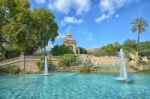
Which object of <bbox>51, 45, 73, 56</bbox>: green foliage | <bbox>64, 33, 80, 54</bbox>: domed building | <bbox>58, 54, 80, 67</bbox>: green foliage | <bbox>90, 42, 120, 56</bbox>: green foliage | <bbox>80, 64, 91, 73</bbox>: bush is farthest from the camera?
<bbox>90, 42, 120, 56</bbox>: green foliage

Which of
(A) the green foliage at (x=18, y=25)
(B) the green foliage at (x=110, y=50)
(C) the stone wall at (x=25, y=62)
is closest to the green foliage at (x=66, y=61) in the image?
(C) the stone wall at (x=25, y=62)

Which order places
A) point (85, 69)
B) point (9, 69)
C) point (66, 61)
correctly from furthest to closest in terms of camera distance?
point (66, 61), point (85, 69), point (9, 69)

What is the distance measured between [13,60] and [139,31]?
72.1 feet

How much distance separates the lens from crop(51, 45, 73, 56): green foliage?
184ft

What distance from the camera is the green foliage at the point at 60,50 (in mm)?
56000

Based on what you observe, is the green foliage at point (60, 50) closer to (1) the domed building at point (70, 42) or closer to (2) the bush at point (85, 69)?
(1) the domed building at point (70, 42)

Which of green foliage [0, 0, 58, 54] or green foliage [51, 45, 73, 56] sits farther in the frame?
green foliage [51, 45, 73, 56]

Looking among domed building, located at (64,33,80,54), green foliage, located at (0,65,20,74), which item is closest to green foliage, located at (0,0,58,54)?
green foliage, located at (0,65,20,74)

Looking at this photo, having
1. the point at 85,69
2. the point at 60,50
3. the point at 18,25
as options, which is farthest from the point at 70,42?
the point at 18,25

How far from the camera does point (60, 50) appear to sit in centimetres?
5634

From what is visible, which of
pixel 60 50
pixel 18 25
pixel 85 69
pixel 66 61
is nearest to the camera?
pixel 85 69

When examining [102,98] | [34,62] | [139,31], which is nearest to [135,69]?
[139,31]

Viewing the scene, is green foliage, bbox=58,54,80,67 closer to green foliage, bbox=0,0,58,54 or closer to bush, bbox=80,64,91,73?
bush, bbox=80,64,91,73

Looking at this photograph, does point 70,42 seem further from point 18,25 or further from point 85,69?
point 18,25
